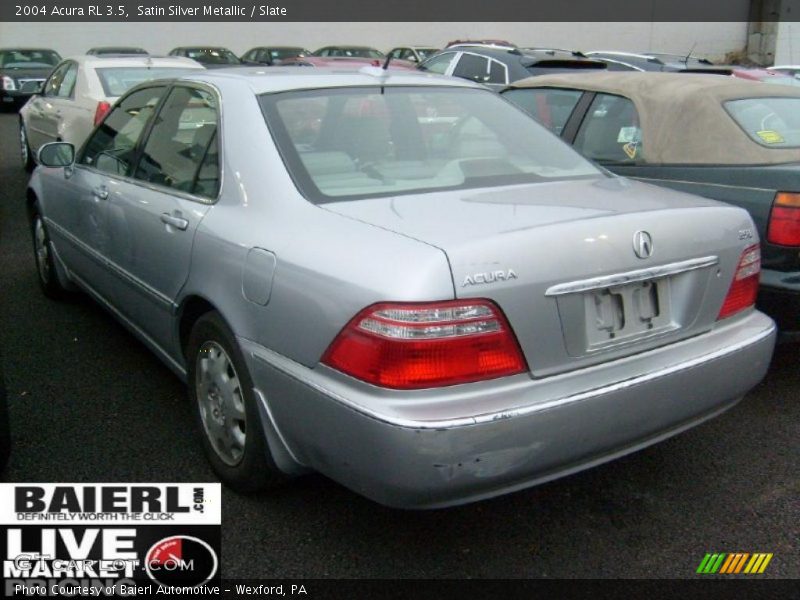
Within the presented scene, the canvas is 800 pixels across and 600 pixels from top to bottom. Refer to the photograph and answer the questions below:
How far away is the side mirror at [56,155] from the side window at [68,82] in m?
4.51

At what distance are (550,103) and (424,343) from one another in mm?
3624

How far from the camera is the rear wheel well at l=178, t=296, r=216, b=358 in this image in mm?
3143

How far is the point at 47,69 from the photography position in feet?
65.7

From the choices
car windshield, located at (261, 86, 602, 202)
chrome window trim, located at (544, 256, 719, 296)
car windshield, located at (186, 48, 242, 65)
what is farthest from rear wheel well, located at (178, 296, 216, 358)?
car windshield, located at (186, 48, 242, 65)

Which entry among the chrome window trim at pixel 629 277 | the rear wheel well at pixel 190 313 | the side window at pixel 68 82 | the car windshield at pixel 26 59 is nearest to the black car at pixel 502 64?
the side window at pixel 68 82

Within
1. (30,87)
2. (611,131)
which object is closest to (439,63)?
(611,131)

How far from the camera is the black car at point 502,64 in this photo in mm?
9891

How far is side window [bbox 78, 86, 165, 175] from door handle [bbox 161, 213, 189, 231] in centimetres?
66

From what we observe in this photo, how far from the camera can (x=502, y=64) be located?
10305mm

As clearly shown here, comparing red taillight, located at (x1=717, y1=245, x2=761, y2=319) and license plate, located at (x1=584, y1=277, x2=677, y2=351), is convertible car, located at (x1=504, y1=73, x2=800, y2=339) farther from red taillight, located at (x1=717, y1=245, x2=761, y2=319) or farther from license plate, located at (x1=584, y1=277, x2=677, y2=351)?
license plate, located at (x1=584, y1=277, x2=677, y2=351)

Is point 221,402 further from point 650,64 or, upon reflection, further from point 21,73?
point 21,73

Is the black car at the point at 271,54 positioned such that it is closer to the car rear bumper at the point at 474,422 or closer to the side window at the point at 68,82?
the side window at the point at 68,82
